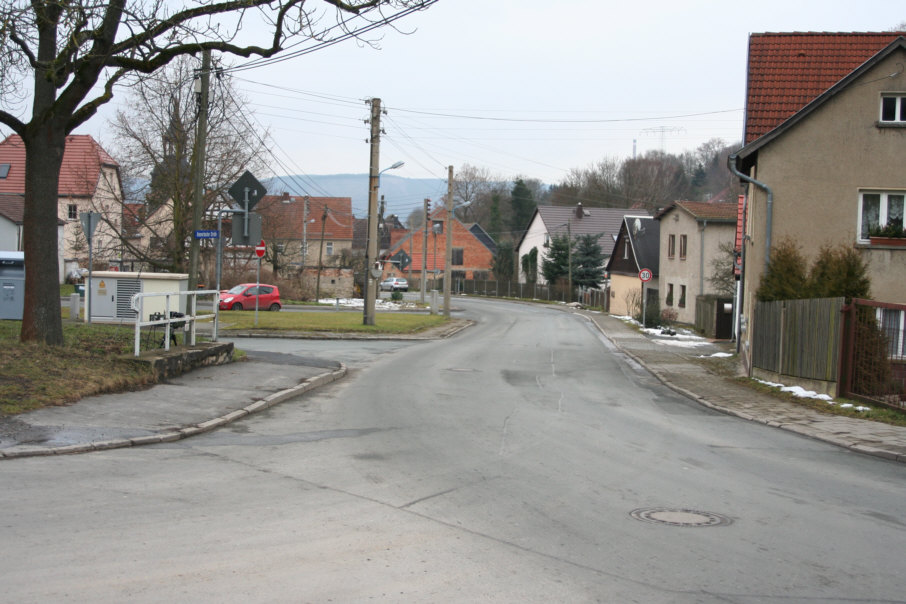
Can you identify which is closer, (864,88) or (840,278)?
(840,278)

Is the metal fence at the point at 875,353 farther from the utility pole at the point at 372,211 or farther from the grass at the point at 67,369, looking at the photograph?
the utility pole at the point at 372,211

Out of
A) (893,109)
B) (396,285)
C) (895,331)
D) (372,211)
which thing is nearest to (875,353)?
(895,331)

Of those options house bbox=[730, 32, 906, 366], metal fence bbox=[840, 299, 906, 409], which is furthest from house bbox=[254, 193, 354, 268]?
metal fence bbox=[840, 299, 906, 409]

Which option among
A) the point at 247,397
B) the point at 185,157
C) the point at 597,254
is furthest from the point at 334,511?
the point at 597,254

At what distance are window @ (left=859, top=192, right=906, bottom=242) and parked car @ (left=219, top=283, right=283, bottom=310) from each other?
2946cm

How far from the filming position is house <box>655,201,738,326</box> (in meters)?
42.3

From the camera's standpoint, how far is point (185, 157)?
36344 millimetres

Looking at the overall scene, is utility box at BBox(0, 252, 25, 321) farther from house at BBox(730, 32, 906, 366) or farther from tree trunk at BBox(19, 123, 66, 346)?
house at BBox(730, 32, 906, 366)

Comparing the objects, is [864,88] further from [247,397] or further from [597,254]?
[597,254]

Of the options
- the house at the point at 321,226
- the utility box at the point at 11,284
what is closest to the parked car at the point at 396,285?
the house at the point at 321,226

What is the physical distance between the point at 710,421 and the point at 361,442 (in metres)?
6.23

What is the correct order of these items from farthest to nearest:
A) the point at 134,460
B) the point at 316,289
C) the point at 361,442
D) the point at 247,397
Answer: the point at 316,289 < the point at 247,397 < the point at 361,442 < the point at 134,460

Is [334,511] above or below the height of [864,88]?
below

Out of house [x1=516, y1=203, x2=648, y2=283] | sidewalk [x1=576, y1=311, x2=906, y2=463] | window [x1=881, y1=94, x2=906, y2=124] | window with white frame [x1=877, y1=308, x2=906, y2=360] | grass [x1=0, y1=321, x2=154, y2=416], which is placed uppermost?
house [x1=516, y1=203, x2=648, y2=283]
